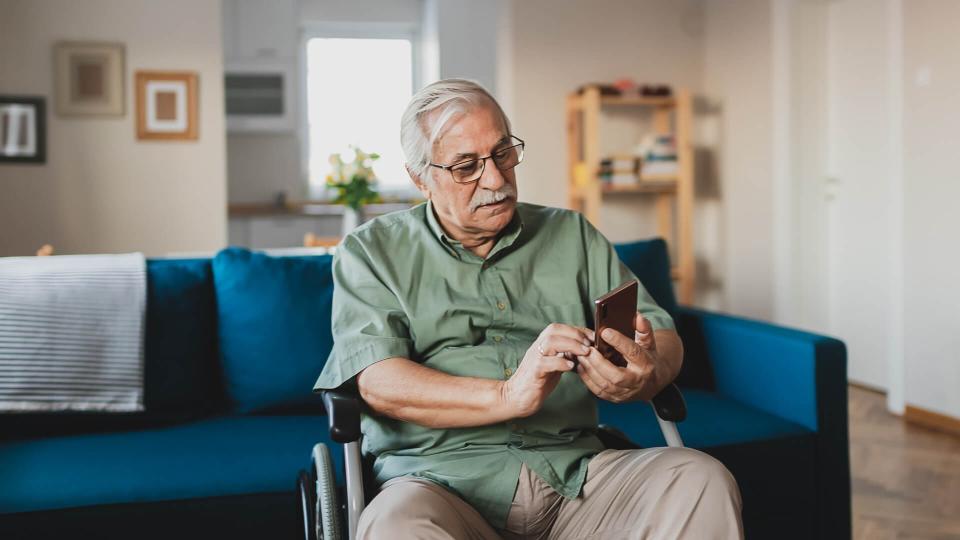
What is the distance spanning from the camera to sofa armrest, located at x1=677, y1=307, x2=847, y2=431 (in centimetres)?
222

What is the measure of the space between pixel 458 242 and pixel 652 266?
41.9 inches

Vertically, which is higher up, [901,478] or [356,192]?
[356,192]

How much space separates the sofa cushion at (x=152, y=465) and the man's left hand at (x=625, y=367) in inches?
29.8

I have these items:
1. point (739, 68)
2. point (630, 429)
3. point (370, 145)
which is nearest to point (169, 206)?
point (370, 145)

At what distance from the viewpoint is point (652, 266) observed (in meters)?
2.67

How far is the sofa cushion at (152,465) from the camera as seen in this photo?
185cm

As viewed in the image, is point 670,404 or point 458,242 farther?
point 458,242

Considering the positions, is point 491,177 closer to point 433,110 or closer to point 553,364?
point 433,110

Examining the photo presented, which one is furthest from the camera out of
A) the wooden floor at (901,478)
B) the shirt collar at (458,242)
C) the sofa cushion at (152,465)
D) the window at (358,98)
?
the window at (358,98)

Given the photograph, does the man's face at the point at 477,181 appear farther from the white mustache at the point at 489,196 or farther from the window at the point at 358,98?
the window at the point at 358,98

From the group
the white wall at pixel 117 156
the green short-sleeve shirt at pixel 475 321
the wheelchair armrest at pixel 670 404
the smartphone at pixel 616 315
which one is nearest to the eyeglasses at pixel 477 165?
the green short-sleeve shirt at pixel 475 321

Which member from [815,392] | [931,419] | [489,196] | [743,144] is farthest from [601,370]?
[743,144]

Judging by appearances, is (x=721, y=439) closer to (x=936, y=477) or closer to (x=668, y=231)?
(x=936, y=477)

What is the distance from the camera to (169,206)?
5328 millimetres
